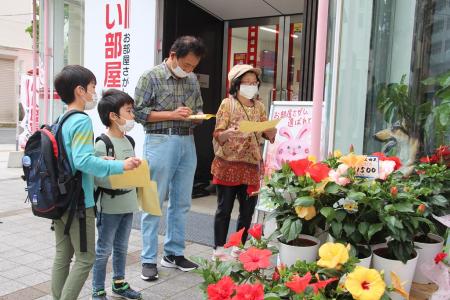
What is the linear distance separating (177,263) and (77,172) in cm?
151

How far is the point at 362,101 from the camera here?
11.3ft

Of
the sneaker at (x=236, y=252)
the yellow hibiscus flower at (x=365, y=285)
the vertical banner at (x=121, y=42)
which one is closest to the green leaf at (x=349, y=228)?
the yellow hibiscus flower at (x=365, y=285)

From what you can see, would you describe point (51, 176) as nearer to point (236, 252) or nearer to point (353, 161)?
point (236, 252)

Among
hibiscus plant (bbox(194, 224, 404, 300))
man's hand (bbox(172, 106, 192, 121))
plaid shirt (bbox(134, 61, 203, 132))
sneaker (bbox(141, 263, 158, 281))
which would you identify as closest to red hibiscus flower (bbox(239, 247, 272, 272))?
hibiscus plant (bbox(194, 224, 404, 300))

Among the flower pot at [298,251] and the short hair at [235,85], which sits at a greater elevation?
the short hair at [235,85]

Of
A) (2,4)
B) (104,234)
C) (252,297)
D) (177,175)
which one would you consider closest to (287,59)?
(177,175)

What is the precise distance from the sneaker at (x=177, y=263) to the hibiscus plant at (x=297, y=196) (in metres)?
2.03

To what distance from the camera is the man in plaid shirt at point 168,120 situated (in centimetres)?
332

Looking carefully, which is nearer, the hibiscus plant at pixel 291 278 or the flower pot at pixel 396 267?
the hibiscus plant at pixel 291 278

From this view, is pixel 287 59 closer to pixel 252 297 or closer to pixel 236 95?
pixel 236 95

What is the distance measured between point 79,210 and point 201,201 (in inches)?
150

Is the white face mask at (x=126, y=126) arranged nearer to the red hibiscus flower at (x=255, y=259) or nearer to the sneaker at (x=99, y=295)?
the sneaker at (x=99, y=295)

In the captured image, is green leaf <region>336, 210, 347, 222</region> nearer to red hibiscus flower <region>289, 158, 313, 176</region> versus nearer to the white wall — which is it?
red hibiscus flower <region>289, 158, 313, 176</region>

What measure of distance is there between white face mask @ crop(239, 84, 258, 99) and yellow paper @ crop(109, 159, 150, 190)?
122cm
